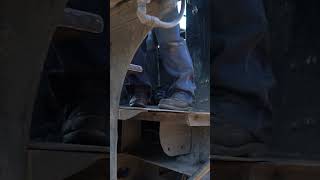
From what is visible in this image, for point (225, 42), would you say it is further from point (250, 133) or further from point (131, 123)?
point (131, 123)

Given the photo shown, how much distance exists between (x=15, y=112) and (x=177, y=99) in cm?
207

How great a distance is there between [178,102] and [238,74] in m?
2.02

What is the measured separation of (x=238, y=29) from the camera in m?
0.63

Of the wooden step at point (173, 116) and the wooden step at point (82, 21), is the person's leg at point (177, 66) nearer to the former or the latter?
the wooden step at point (173, 116)

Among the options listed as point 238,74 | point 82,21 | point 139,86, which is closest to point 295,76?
point 238,74

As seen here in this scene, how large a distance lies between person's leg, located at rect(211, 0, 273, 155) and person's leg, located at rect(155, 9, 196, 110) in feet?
6.46

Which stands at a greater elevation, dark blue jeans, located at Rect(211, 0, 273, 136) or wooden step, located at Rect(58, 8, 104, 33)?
wooden step, located at Rect(58, 8, 104, 33)

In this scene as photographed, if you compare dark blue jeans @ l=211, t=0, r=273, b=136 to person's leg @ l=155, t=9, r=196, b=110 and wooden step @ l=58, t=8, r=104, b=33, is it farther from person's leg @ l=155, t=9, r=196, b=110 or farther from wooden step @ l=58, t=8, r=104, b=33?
person's leg @ l=155, t=9, r=196, b=110

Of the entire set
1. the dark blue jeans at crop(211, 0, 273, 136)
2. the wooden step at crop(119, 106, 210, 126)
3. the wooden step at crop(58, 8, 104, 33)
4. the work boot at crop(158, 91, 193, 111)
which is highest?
the wooden step at crop(58, 8, 104, 33)

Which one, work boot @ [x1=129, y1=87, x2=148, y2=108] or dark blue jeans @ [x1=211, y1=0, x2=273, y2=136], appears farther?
work boot @ [x1=129, y1=87, x2=148, y2=108]

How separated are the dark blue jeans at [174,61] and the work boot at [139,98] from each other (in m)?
0.05

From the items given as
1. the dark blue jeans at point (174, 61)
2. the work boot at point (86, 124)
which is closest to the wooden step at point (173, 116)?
the dark blue jeans at point (174, 61)

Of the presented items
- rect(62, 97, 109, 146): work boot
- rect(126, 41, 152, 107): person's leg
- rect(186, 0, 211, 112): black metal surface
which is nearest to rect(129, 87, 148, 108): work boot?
rect(126, 41, 152, 107): person's leg

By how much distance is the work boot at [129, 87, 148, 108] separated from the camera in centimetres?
257
